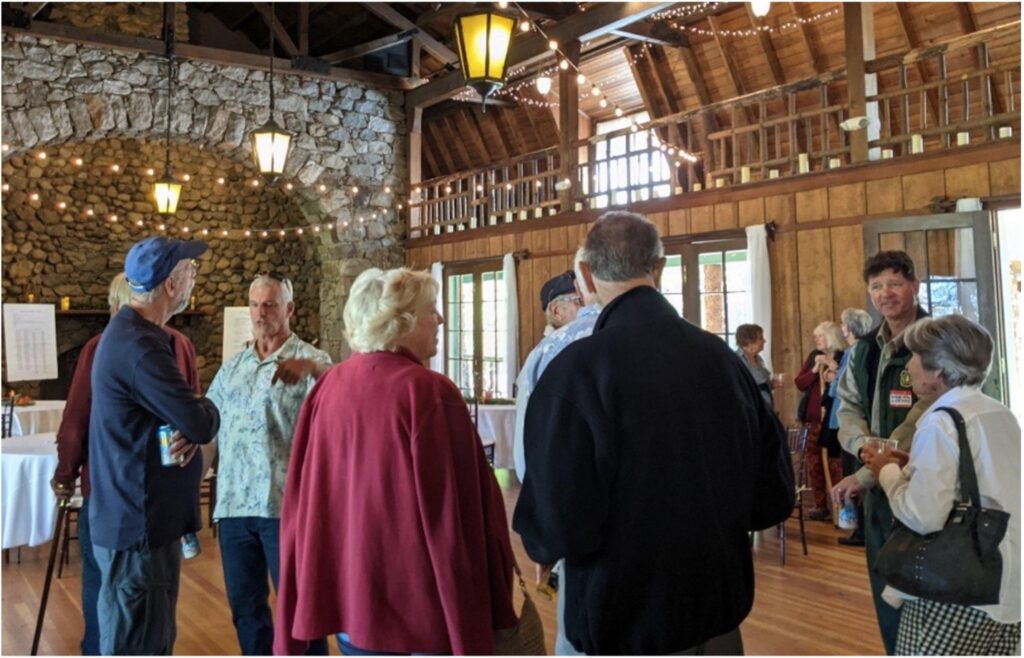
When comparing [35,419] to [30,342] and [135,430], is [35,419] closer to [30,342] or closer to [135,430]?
[30,342]

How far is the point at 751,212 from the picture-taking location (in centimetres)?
729

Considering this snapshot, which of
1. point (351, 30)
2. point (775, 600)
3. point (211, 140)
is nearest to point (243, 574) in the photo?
point (775, 600)

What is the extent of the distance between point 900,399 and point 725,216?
5139 mm

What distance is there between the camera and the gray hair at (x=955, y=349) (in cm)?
202

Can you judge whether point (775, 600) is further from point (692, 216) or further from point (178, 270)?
point (692, 216)

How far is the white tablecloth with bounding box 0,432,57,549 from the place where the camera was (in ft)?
14.0

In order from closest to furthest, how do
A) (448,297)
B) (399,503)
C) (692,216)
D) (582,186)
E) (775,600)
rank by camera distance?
1. (399,503)
2. (775,600)
3. (692,216)
4. (582,186)
5. (448,297)

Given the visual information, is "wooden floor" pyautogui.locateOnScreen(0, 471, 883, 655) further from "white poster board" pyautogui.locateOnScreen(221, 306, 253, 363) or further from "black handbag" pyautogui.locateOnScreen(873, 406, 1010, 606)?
"white poster board" pyautogui.locateOnScreen(221, 306, 253, 363)

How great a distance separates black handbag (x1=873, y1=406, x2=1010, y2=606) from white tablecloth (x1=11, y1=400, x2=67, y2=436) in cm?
675

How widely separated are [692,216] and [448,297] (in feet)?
13.7

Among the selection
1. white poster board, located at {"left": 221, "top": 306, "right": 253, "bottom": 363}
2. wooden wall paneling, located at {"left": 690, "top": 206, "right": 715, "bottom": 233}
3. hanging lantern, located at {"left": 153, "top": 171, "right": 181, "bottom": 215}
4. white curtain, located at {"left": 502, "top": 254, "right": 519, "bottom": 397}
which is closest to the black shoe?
wooden wall paneling, located at {"left": 690, "top": 206, "right": 715, "bottom": 233}

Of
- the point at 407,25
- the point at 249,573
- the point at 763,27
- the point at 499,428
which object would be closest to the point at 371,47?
the point at 407,25

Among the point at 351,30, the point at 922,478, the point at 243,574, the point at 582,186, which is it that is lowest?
the point at 243,574

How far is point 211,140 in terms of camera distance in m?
9.45
